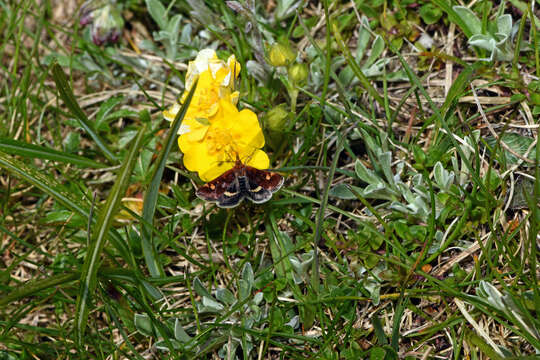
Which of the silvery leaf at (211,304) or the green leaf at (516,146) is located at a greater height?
the green leaf at (516,146)

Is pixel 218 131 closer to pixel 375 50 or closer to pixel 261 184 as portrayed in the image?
pixel 261 184

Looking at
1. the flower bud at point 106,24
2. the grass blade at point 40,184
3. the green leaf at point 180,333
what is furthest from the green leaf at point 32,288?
the flower bud at point 106,24

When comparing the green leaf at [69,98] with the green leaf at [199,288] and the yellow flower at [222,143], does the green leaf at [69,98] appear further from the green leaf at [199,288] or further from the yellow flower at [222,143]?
the green leaf at [199,288]

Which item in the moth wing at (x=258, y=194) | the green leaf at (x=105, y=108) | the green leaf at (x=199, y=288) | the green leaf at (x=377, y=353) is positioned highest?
the green leaf at (x=105, y=108)

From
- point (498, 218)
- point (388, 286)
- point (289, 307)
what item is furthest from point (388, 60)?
point (289, 307)

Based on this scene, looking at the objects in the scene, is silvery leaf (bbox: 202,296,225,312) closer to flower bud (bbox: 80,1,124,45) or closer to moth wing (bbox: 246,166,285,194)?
moth wing (bbox: 246,166,285,194)

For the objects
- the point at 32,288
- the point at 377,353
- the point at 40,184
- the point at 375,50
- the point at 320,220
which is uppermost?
the point at 40,184

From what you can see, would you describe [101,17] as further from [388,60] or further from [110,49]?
[388,60]

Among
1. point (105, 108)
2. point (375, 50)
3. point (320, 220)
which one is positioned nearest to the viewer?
point (320, 220)

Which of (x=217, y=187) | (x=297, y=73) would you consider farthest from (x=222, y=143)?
(x=297, y=73)
